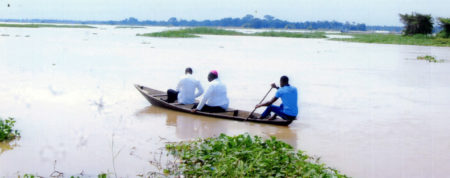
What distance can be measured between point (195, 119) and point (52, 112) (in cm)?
271

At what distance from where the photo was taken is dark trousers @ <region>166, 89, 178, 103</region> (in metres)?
9.43

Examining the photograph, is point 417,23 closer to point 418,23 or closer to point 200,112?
point 418,23

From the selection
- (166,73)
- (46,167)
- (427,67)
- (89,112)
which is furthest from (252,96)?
(427,67)

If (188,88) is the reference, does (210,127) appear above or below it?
below

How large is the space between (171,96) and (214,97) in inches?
51.3

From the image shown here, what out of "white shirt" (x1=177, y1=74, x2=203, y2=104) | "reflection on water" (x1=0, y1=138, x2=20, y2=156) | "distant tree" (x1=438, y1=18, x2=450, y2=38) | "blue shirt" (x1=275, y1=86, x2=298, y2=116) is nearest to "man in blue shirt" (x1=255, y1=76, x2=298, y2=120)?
"blue shirt" (x1=275, y1=86, x2=298, y2=116)

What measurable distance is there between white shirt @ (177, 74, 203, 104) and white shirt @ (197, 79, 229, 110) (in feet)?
1.76

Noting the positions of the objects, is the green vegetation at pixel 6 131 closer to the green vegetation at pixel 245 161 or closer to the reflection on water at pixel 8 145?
the reflection on water at pixel 8 145

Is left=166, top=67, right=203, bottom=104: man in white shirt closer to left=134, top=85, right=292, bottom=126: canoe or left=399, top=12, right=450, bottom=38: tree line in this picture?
left=134, top=85, right=292, bottom=126: canoe

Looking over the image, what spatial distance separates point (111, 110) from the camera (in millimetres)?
9633

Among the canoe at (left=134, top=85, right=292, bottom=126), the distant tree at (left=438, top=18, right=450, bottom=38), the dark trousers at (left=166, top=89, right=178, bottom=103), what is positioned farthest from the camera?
the distant tree at (left=438, top=18, right=450, bottom=38)

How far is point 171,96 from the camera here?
947 centimetres

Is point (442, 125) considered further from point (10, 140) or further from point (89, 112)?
point (10, 140)

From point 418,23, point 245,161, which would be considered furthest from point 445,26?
point 245,161
